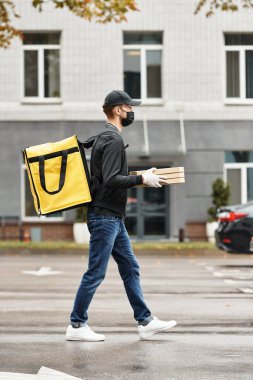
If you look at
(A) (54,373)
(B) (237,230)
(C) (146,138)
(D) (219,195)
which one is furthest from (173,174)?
(C) (146,138)

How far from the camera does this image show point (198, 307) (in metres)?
12.8

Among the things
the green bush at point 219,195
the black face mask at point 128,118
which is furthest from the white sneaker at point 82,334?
the green bush at point 219,195

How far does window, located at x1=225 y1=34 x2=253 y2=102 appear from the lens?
3322cm

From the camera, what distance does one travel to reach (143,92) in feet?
108

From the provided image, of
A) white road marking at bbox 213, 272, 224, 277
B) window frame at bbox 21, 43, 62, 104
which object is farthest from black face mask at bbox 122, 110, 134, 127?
window frame at bbox 21, 43, 62, 104

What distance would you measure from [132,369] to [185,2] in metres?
25.6

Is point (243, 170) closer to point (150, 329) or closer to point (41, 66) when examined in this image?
point (41, 66)

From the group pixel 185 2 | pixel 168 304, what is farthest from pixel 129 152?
pixel 168 304

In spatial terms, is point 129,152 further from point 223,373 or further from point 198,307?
point 223,373

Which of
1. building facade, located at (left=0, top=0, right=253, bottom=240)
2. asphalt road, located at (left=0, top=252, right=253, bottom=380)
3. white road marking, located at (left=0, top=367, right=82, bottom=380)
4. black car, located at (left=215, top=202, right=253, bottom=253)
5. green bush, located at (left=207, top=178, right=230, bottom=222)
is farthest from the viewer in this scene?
building facade, located at (left=0, top=0, right=253, bottom=240)

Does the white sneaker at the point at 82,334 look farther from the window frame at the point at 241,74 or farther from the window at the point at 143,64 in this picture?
the window frame at the point at 241,74

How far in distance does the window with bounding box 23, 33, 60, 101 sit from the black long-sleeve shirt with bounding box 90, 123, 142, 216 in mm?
23486

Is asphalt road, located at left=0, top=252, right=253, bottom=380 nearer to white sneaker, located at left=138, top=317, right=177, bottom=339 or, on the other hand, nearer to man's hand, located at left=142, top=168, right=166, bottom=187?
white sneaker, located at left=138, top=317, right=177, bottom=339

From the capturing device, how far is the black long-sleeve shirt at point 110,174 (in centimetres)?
929
